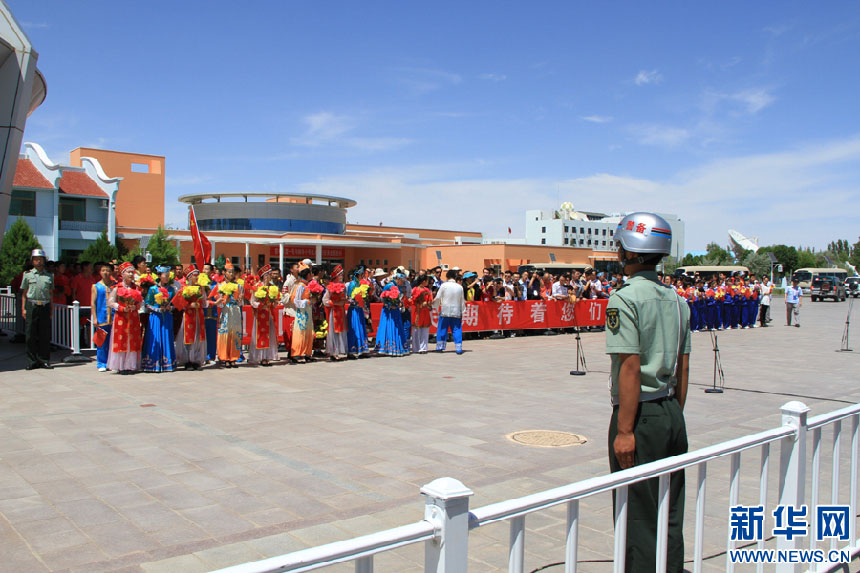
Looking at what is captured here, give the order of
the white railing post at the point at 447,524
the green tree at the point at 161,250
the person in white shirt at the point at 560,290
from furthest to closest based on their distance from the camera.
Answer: the green tree at the point at 161,250
the person in white shirt at the point at 560,290
the white railing post at the point at 447,524

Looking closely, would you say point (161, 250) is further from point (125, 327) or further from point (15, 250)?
point (125, 327)

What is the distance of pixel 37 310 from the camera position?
11.8 metres

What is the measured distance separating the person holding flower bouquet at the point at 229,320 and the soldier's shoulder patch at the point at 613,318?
10147 mm

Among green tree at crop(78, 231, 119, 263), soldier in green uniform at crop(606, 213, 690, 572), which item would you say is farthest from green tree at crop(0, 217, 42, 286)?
soldier in green uniform at crop(606, 213, 690, 572)

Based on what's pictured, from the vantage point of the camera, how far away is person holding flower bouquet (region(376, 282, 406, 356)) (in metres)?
14.6

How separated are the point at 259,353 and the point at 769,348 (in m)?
13.4

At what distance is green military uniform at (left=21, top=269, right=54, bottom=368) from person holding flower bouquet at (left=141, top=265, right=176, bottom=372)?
1.91 m

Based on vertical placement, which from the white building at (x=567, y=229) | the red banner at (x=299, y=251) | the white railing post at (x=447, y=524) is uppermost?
the white building at (x=567, y=229)

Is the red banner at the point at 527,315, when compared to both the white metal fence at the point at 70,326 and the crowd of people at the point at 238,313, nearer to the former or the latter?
the crowd of people at the point at 238,313

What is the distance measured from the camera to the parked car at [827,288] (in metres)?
49.3

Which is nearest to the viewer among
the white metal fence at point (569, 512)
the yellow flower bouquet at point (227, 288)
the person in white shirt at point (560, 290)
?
the white metal fence at point (569, 512)

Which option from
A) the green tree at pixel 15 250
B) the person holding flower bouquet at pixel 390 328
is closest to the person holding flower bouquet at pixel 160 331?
the person holding flower bouquet at pixel 390 328

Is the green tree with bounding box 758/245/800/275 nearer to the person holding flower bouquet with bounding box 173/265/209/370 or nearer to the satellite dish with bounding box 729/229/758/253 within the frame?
the satellite dish with bounding box 729/229/758/253

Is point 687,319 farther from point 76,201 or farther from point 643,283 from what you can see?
point 76,201
